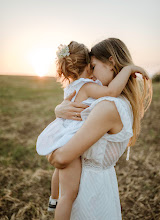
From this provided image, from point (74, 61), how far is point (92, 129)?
4.22ft

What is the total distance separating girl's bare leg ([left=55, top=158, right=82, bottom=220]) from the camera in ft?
5.42

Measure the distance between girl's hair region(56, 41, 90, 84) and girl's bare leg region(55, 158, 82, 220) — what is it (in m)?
1.25

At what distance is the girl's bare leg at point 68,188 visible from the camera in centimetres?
165

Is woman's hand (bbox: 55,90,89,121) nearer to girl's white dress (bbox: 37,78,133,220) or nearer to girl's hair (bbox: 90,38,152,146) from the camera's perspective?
girl's white dress (bbox: 37,78,133,220)

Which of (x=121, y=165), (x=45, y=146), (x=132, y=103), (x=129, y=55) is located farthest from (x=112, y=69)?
(x=121, y=165)

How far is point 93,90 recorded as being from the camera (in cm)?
201

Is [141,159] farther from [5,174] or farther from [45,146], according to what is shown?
[45,146]

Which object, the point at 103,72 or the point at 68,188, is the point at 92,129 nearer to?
the point at 68,188

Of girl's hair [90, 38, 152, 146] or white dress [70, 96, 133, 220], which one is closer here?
white dress [70, 96, 133, 220]

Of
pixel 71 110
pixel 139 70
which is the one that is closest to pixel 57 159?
pixel 71 110

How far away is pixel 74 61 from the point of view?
2414 millimetres

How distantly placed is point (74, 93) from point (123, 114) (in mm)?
790

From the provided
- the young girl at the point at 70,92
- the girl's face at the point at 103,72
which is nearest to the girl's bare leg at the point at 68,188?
the young girl at the point at 70,92

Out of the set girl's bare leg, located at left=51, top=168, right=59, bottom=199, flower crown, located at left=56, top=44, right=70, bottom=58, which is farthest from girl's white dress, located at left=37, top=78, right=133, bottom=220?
flower crown, located at left=56, top=44, right=70, bottom=58
